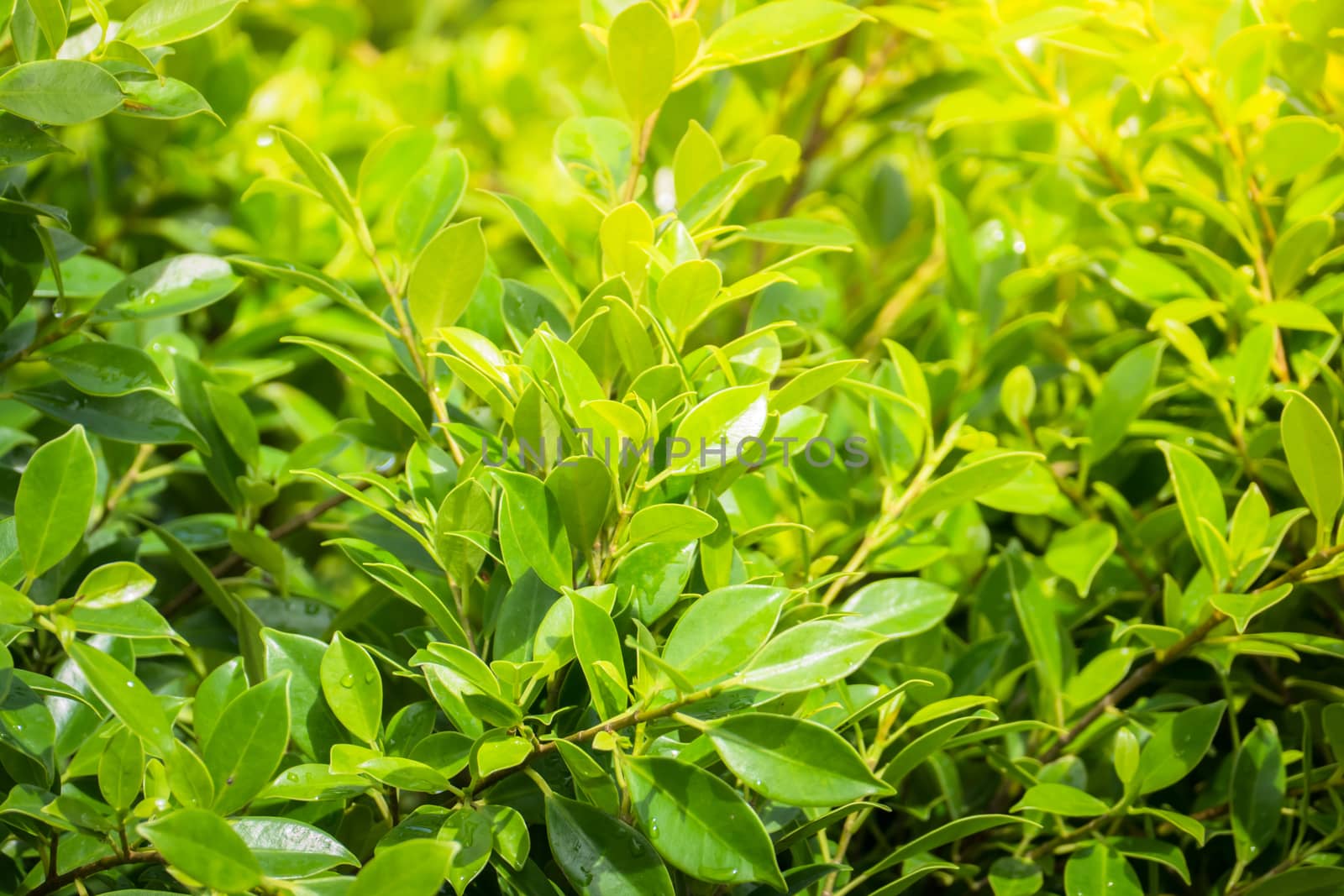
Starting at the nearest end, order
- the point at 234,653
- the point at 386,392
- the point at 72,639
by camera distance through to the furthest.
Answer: the point at 72,639, the point at 386,392, the point at 234,653

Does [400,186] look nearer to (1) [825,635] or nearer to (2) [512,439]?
(2) [512,439]

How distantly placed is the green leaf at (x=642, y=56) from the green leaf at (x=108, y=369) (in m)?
0.34

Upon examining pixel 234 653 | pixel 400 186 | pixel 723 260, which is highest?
pixel 400 186

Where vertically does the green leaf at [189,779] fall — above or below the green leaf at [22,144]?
below

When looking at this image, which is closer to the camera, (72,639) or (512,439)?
(72,639)

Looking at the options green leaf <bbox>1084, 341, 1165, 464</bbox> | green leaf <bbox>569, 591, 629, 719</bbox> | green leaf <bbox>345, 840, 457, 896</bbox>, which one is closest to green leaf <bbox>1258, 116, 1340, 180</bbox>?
green leaf <bbox>1084, 341, 1165, 464</bbox>

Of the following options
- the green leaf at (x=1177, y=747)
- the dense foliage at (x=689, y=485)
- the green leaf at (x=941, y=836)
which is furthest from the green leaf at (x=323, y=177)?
the green leaf at (x=1177, y=747)

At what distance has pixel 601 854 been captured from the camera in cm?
48

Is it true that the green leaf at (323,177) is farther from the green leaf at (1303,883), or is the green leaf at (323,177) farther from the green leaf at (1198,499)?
the green leaf at (1303,883)

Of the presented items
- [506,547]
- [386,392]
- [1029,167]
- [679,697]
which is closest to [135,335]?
[386,392]

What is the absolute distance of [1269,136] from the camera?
75 centimetres

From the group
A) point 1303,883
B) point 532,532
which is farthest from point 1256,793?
point 532,532

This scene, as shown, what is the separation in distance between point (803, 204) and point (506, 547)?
2.18 feet

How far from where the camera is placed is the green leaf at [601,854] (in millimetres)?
476
